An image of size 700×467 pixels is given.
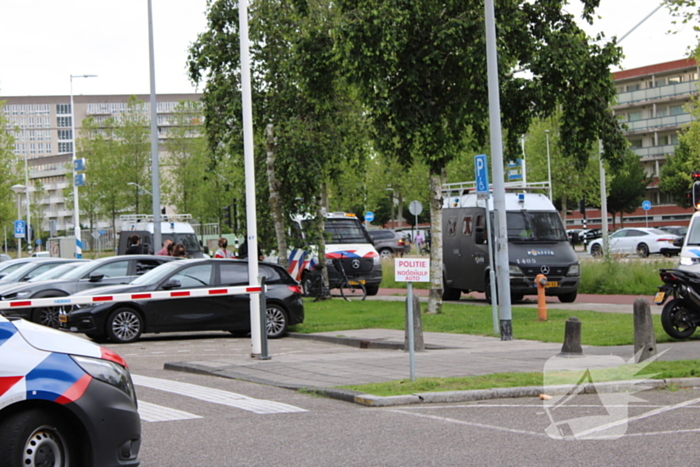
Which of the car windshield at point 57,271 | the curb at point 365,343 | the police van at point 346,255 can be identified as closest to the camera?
the curb at point 365,343

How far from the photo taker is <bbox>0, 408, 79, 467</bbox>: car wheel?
5.07 m

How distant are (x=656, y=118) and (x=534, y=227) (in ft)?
231

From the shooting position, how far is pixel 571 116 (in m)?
20.1

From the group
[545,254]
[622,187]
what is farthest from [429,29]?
[622,187]

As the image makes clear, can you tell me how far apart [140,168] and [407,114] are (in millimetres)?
48241

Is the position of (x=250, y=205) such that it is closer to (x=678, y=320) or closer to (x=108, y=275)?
Result: (x=678, y=320)

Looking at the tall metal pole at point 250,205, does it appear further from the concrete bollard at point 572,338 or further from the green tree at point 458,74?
the green tree at point 458,74

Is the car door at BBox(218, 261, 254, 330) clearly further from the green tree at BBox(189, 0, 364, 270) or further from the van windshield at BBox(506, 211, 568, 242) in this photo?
the van windshield at BBox(506, 211, 568, 242)

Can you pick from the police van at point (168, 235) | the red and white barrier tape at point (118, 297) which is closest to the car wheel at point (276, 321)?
the red and white barrier tape at point (118, 297)

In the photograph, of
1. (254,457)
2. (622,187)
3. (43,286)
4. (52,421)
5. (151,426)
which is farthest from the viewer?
(622,187)

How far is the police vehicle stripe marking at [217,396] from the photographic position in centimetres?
920

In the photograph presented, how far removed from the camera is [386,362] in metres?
12.7

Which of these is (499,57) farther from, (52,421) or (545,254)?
(52,421)

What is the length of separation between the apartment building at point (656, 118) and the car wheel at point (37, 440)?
8566 cm
